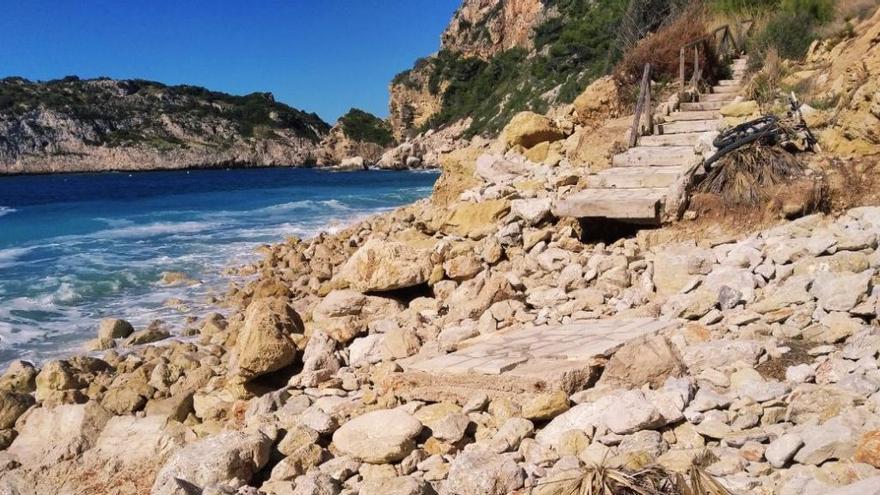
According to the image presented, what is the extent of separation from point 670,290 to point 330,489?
3585 millimetres

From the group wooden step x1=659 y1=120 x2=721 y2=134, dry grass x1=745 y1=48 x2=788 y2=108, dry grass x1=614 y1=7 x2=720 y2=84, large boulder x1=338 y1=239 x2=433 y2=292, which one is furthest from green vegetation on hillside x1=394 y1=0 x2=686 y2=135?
large boulder x1=338 y1=239 x2=433 y2=292

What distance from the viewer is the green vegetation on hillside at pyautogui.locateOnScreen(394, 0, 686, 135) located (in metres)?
42.0

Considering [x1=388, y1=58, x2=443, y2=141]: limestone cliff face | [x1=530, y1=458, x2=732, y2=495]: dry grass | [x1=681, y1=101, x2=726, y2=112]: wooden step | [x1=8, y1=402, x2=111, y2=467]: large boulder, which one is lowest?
[x1=8, y1=402, x2=111, y2=467]: large boulder

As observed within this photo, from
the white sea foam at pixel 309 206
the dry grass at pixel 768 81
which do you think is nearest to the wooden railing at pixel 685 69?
the dry grass at pixel 768 81

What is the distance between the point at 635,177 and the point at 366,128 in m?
86.2

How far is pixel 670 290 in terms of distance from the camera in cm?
588

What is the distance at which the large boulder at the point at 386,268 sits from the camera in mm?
7883

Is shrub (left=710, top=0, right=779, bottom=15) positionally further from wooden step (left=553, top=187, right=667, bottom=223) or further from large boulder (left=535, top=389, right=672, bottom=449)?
large boulder (left=535, top=389, right=672, bottom=449)

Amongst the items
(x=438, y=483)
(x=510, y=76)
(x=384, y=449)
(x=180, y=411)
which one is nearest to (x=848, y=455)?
(x=438, y=483)

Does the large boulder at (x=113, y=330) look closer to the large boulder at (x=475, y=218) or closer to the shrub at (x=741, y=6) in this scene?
the large boulder at (x=475, y=218)

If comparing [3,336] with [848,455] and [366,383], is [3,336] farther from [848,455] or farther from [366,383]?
[848,455]

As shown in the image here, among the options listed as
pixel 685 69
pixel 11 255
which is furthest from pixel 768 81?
pixel 11 255

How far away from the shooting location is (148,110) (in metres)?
108

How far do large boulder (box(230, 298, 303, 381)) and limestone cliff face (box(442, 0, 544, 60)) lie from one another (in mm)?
69652
